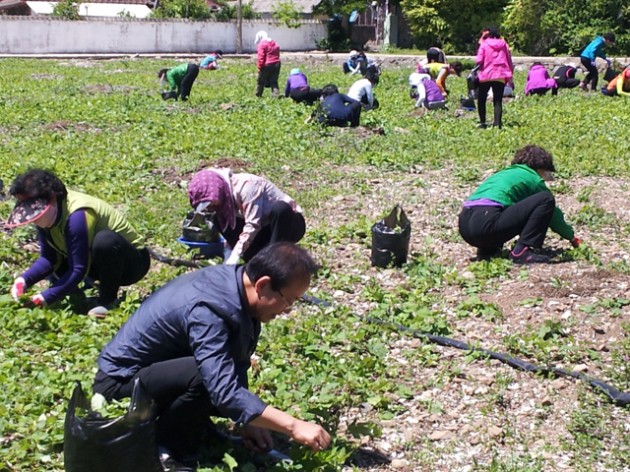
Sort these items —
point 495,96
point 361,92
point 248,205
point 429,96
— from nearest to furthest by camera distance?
point 248,205 → point 495,96 → point 361,92 → point 429,96

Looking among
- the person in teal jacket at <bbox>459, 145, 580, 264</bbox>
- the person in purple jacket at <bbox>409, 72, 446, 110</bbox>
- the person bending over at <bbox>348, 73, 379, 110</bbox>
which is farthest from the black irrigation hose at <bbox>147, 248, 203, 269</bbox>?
the person in purple jacket at <bbox>409, 72, 446, 110</bbox>

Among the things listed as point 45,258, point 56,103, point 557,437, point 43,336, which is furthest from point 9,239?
point 56,103

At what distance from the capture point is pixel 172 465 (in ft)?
11.8

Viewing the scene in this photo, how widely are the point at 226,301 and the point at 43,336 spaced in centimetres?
215

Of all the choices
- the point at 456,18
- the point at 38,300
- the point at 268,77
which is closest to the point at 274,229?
the point at 38,300

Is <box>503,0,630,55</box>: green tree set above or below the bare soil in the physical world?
above

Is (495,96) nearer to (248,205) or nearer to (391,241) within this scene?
(391,241)

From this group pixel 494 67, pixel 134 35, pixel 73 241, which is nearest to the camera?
pixel 73 241

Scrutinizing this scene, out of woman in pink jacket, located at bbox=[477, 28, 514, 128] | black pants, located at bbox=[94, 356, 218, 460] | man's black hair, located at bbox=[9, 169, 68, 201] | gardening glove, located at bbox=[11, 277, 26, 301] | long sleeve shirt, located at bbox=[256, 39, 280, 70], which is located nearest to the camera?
black pants, located at bbox=[94, 356, 218, 460]

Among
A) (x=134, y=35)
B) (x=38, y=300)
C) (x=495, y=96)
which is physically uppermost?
(x=134, y=35)

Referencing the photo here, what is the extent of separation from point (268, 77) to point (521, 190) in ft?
36.7

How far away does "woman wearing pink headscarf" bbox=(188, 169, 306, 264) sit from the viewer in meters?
5.52

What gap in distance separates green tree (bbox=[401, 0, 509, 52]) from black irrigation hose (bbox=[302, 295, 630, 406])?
30.7 meters

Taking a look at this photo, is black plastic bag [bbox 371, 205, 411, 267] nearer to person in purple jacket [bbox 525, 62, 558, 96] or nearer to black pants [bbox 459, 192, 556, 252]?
black pants [bbox 459, 192, 556, 252]
